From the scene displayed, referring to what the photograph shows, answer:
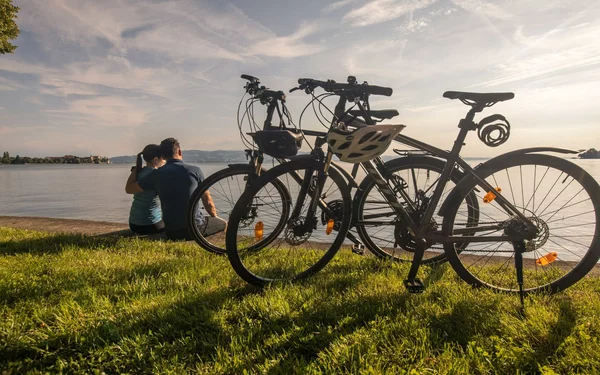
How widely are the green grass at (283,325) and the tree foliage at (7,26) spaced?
10131 millimetres

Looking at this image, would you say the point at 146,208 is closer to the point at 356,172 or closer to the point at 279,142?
the point at 279,142

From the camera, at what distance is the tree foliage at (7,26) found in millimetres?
9587

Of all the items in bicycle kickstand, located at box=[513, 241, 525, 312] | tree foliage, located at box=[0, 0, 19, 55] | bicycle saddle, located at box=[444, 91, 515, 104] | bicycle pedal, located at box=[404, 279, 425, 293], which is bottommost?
bicycle pedal, located at box=[404, 279, 425, 293]

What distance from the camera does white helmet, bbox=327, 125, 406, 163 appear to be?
3072 millimetres

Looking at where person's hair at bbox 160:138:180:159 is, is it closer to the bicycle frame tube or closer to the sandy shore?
the sandy shore

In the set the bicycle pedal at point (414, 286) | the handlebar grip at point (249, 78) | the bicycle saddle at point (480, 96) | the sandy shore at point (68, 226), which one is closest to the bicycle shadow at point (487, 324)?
the bicycle pedal at point (414, 286)

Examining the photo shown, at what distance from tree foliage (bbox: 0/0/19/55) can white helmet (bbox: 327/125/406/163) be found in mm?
11621

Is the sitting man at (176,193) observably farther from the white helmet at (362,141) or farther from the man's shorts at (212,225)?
the white helmet at (362,141)

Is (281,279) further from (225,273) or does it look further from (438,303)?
(438,303)

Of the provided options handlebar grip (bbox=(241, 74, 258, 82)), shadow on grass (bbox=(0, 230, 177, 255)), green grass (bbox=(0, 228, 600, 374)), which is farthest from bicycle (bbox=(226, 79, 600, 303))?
shadow on grass (bbox=(0, 230, 177, 255))

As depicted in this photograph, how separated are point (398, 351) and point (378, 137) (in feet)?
5.97

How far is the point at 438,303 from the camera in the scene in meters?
2.73

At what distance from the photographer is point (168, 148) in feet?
18.1

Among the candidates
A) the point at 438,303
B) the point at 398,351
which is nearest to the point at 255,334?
the point at 398,351
